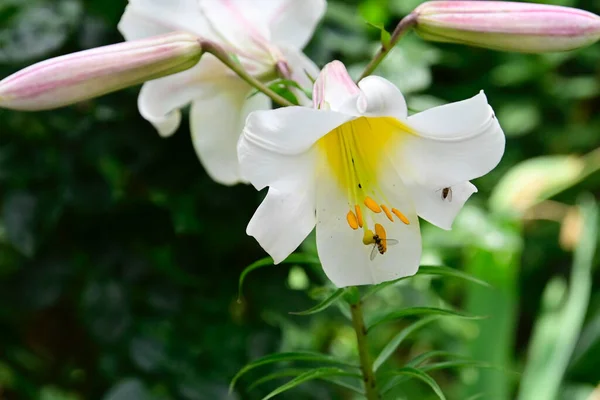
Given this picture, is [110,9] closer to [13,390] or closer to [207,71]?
[207,71]

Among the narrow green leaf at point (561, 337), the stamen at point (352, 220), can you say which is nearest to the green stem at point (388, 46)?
the stamen at point (352, 220)

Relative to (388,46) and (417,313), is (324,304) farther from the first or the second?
(388,46)

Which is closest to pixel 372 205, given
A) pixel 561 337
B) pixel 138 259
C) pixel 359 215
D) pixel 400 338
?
pixel 359 215

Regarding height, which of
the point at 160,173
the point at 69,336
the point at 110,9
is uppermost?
the point at 110,9

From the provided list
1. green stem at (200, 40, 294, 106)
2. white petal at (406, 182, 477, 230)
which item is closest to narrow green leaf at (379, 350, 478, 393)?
white petal at (406, 182, 477, 230)

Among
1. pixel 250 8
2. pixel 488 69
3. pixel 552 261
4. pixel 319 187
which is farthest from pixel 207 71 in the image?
pixel 552 261
